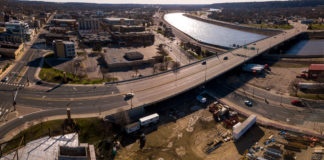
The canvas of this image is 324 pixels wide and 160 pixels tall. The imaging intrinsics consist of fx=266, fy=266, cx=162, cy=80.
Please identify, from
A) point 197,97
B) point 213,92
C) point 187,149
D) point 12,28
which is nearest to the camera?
point 187,149

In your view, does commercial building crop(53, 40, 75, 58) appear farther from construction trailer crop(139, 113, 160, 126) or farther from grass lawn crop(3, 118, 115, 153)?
construction trailer crop(139, 113, 160, 126)

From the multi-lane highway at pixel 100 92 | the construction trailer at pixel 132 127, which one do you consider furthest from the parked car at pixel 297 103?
the construction trailer at pixel 132 127

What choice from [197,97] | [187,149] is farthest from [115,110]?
[197,97]

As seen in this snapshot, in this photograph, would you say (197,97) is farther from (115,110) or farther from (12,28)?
(12,28)

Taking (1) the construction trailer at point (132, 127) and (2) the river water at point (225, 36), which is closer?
(1) the construction trailer at point (132, 127)

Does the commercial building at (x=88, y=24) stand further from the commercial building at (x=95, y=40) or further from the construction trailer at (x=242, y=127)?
the construction trailer at (x=242, y=127)

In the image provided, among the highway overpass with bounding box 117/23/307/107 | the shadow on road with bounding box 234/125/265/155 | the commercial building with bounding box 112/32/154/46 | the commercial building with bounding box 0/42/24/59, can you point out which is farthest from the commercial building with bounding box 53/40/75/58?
the shadow on road with bounding box 234/125/265/155
